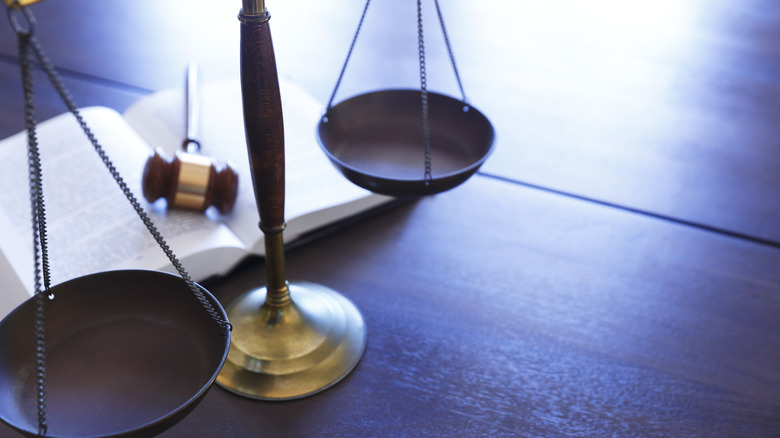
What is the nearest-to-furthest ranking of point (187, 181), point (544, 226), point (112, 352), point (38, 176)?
point (38, 176), point (112, 352), point (187, 181), point (544, 226)

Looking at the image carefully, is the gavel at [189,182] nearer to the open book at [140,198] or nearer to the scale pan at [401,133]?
the open book at [140,198]

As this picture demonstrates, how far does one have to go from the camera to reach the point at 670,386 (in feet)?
2.73

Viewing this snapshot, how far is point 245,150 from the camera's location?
115 centimetres

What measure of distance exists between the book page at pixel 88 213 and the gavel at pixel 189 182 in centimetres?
2

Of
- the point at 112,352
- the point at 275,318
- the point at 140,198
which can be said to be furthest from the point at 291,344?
the point at 140,198

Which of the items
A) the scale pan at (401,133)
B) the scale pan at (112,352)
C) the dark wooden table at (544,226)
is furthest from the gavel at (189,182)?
the scale pan at (112,352)

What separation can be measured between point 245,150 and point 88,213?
0.26m

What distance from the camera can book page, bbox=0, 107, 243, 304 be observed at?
0.92 metres

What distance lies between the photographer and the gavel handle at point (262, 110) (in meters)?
0.65

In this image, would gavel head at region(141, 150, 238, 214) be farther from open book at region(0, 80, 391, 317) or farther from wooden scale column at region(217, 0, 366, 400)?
wooden scale column at region(217, 0, 366, 400)

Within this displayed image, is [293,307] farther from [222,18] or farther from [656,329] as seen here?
[222,18]

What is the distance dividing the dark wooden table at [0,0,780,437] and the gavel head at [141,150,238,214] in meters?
0.11

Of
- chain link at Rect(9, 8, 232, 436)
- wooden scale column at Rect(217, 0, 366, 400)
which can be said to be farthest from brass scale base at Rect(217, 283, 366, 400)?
chain link at Rect(9, 8, 232, 436)

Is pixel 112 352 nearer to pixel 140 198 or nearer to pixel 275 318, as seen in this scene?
pixel 275 318
